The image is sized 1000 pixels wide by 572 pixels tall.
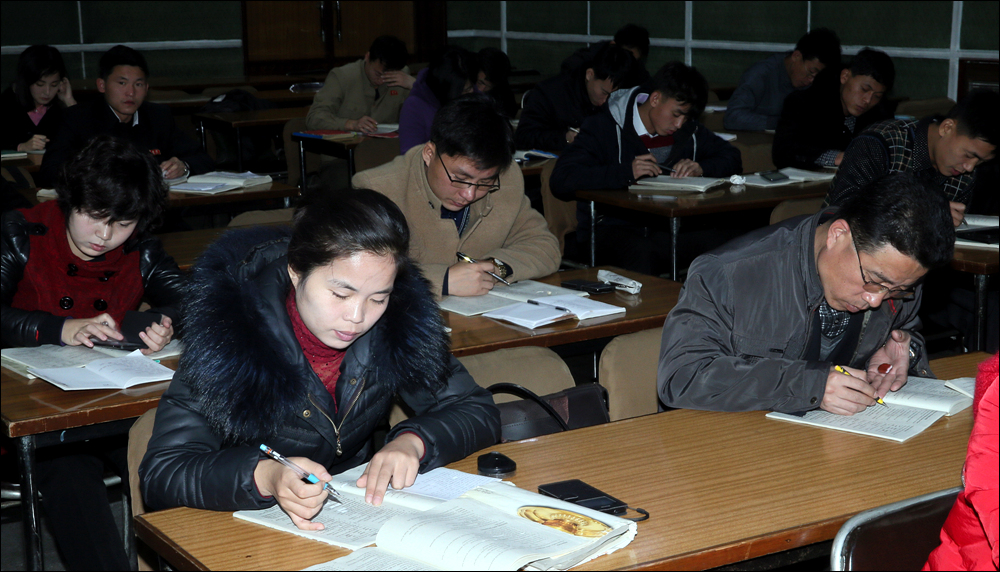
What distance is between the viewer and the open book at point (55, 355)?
2258 millimetres

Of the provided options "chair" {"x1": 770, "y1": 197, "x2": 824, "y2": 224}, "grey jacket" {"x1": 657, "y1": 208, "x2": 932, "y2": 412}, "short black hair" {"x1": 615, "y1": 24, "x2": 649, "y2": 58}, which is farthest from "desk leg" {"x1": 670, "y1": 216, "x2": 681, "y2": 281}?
"short black hair" {"x1": 615, "y1": 24, "x2": 649, "y2": 58}

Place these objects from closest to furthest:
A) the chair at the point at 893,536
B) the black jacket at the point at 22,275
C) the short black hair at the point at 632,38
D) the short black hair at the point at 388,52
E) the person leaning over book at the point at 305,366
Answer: the chair at the point at 893,536 → the person leaning over book at the point at 305,366 → the black jacket at the point at 22,275 → the short black hair at the point at 388,52 → the short black hair at the point at 632,38

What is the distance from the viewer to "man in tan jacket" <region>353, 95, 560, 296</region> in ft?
9.51

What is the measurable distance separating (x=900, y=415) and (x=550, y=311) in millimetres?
1004

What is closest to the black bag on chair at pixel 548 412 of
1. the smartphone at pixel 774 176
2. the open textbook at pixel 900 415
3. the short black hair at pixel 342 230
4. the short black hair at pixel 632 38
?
the open textbook at pixel 900 415

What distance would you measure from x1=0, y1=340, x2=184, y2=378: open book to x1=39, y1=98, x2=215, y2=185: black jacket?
86.3 inches

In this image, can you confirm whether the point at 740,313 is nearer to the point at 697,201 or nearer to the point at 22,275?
the point at 22,275

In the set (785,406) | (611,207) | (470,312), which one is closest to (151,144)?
(611,207)

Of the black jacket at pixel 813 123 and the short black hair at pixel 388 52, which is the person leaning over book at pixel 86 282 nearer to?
the black jacket at pixel 813 123

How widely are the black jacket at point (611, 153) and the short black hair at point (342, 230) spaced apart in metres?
2.57

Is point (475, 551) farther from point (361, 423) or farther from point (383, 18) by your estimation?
point (383, 18)

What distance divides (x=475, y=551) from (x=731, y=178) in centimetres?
342

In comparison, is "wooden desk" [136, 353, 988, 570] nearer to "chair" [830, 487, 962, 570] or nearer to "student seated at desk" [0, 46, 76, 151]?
"chair" [830, 487, 962, 570]

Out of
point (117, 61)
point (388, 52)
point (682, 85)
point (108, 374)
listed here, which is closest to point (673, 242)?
point (682, 85)
